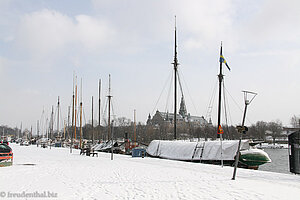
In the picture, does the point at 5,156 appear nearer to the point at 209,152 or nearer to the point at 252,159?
the point at 209,152

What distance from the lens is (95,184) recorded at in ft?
35.5

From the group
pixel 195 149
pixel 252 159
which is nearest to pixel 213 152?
pixel 195 149

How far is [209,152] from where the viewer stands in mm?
24438

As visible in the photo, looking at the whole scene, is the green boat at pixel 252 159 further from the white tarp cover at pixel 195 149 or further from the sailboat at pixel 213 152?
the white tarp cover at pixel 195 149

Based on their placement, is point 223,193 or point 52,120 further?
point 52,120

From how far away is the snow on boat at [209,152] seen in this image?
70.7 feet

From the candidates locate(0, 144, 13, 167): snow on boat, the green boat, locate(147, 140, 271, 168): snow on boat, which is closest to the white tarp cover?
locate(147, 140, 271, 168): snow on boat

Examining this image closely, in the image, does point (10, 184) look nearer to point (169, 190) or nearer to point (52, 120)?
point (169, 190)

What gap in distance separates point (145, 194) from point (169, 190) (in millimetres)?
1051

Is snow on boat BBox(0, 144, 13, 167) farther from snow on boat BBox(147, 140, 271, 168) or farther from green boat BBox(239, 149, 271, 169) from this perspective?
green boat BBox(239, 149, 271, 169)

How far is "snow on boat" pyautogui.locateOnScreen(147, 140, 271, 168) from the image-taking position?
70.7 feet

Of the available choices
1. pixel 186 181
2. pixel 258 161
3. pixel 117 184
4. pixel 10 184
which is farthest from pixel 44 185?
pixel 258 161

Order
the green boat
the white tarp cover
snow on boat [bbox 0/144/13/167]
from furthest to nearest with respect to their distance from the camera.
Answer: the white tarp cover → the green boat → snow on boat [bbox 0/144/13/167]

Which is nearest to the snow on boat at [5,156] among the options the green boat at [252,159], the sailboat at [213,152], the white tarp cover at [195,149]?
the sailboat at [213,152]
